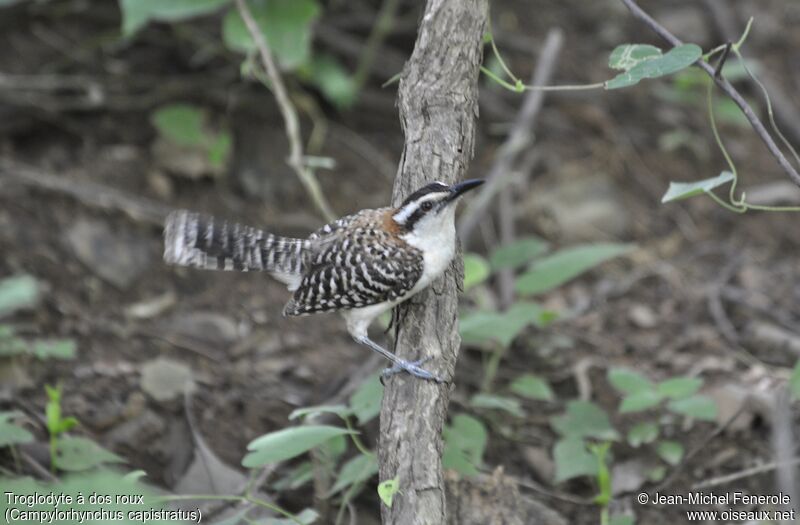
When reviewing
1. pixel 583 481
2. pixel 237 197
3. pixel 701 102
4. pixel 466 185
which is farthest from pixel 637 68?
pixel 701 102

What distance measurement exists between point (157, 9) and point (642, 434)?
3.25 metres

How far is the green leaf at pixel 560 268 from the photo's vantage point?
13.8 ft

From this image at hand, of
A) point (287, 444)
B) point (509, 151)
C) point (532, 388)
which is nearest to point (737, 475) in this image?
point (532, 388)

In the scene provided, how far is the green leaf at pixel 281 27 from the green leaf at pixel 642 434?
2602mm

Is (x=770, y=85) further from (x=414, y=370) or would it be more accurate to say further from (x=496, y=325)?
(x=414, y=370)

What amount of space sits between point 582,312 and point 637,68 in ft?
8.46

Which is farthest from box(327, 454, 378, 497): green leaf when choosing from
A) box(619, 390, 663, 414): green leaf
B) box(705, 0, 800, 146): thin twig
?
box(705, 0, 800, 146): thin twig

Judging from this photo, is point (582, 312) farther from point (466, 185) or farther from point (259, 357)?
point (466, 185)

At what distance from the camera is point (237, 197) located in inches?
224

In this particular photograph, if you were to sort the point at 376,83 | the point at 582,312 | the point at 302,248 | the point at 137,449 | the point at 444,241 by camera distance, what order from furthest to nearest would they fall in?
1. the point at 376,83
2. the point at 582,312
3. the point at 137,449
4. the point at 302,248
5. the point at 444,241

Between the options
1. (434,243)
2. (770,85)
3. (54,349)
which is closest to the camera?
(434,243)

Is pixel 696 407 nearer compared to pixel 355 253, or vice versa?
pixel 355 253

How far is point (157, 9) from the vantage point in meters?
4.79

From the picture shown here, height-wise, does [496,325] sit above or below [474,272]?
below
